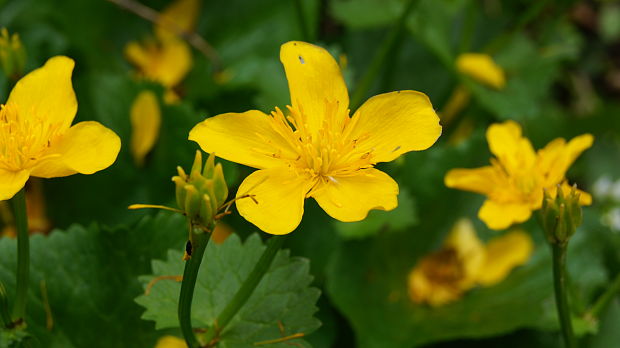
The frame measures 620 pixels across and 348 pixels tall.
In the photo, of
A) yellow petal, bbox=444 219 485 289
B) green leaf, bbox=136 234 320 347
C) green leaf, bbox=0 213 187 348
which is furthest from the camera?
yellow petal, bbox=444 219 485 289

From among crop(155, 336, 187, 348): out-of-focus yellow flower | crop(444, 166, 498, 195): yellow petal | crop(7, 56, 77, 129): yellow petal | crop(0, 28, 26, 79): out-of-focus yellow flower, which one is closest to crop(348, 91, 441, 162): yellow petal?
crop(444, 166, 498, 195): yellow petal

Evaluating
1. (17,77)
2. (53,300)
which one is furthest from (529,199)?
(17,77)

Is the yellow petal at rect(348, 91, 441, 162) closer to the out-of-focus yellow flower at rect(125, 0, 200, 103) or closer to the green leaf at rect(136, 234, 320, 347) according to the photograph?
the green leaf at rect(136, 234, 320, 347)

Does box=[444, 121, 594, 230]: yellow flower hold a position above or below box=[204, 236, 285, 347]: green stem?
above

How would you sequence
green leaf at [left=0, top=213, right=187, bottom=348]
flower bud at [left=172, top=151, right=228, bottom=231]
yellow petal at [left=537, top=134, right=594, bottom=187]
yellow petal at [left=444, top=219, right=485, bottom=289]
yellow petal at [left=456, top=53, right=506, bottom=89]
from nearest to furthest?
flower bud at [left=172, top=151, right=228, bottom=231] → yellow petal at [left=537, top=134, right=594, bottom=187] → green leaf at [left=0, top=213, right=187, bottom=348] → yellow petal at [left=444, top=219, right=485, bottom=289] → yellow petal at [left=456, top=53, right=506, bottom=89]

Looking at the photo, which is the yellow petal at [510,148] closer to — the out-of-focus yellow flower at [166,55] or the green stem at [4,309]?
the green stem at [4,309]

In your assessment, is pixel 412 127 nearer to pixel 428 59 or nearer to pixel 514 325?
pixel 514 325

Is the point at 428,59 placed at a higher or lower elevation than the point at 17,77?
higher
